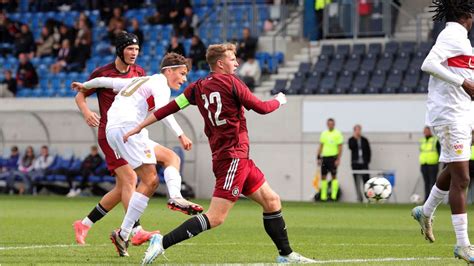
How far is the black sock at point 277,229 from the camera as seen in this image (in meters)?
10.0

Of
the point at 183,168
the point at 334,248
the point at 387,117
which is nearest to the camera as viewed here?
the point at 334,248

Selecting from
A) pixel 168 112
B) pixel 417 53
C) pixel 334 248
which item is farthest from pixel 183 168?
pixel 168 112

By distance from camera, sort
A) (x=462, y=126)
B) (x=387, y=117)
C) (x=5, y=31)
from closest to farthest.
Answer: (x=462, y=126), (x=387, y=117), (x=5, y=31)

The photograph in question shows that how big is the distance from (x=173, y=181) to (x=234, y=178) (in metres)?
1.66

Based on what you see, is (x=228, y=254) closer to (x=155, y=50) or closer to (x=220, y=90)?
(x=220, y=90)

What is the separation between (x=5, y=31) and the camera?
36.2 metres

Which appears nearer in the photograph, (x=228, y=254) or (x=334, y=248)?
(x=228, y=254)

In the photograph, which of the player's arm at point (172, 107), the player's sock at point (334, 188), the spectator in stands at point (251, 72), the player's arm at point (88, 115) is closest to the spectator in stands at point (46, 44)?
the spectator in stands at point (251, 72)

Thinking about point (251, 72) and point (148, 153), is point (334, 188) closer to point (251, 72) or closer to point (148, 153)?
point (251, 72)

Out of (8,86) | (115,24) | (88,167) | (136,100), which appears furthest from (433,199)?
(8,86)

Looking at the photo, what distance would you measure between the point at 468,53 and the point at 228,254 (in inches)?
126

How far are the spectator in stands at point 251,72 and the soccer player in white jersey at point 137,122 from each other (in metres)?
18.4

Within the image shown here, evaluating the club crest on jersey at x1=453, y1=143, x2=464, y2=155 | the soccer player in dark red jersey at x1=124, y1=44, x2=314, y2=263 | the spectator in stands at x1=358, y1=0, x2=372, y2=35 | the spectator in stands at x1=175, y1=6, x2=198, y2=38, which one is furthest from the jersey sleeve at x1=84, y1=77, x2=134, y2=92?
the spectator in stands at x1=175, y1=6, x2=198, y2=38

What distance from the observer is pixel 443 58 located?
10.0m
